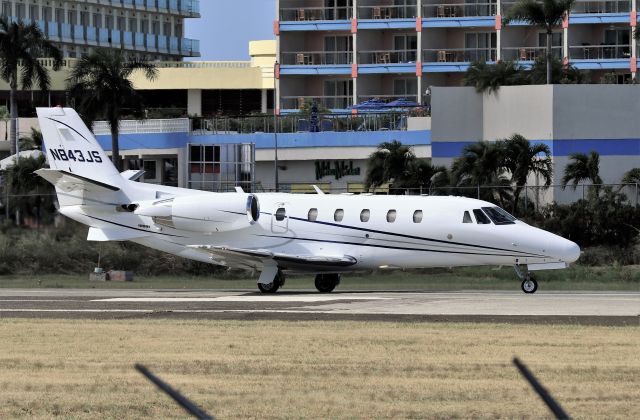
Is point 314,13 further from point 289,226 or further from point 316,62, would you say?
point 289,226

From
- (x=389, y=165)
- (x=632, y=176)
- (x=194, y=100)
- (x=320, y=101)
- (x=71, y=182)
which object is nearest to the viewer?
(x=71, y=182)

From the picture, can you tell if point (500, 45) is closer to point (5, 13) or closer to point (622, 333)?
point (5, 13)

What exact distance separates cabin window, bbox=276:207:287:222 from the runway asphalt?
6.35 feet

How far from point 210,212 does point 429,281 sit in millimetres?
8602

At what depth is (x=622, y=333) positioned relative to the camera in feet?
70.1

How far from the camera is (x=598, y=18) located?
80.1 m

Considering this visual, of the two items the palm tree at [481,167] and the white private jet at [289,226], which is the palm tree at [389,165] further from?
the white private jet at [289,226]

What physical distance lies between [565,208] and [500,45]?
1369 inches

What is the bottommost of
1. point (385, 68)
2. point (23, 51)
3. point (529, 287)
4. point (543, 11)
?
point (529, 287)

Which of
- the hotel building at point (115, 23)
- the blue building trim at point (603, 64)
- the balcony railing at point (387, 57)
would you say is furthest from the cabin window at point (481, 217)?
the hotel building at point (115, 23)

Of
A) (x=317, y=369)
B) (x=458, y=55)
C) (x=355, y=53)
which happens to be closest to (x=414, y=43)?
(x=458, y=55)

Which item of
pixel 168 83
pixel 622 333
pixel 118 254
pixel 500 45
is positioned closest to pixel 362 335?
pixel 622 333

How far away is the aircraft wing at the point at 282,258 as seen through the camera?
3366cm

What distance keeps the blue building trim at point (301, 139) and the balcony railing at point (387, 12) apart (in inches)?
698
